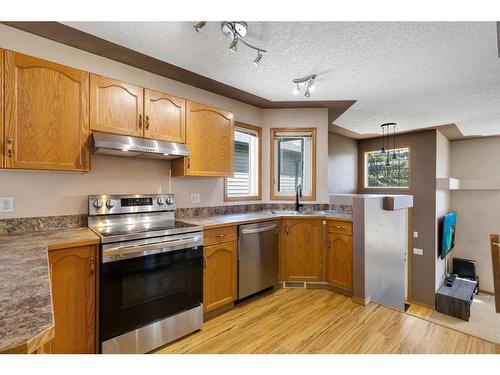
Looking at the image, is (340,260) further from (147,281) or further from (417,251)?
(417,251)

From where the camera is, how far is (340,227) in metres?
2.72

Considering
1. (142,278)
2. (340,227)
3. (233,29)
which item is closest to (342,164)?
(340,227)

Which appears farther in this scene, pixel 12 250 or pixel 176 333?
pixel 176 333

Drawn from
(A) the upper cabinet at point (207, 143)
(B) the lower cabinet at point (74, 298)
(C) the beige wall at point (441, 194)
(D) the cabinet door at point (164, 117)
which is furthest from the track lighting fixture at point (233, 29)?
(C) the beige wall at point (441, 194)

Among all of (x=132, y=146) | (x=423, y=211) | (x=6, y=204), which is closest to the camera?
(x=6, y=204)

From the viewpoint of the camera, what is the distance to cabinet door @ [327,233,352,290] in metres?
2.67

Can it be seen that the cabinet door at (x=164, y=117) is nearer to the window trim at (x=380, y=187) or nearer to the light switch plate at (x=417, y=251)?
the window trim at (x=380, y=187)

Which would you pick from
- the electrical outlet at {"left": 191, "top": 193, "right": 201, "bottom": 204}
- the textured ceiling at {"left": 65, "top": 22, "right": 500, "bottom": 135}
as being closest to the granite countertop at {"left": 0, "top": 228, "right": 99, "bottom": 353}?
the electrical outlet at {"left": 191, "top": 193, "right": 201, "bottom": 204}

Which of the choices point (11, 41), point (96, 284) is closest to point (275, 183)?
point (96, 284)

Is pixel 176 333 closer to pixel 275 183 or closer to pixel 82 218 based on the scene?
pixel 82 218

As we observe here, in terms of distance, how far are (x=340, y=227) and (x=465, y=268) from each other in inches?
195

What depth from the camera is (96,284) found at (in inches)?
62.5

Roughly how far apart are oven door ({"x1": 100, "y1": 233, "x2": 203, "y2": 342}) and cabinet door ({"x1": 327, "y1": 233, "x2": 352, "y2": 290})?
5.01ft
